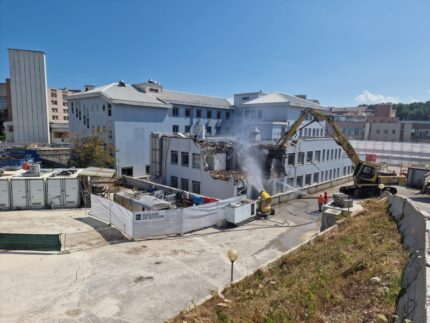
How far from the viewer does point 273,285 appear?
25.3ft

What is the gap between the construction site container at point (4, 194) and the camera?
2014 cm

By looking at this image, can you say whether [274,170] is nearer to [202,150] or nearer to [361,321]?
[202,150]

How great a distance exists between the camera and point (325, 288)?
21.4 ft

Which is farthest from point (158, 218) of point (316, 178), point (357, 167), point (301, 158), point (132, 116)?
point (316, 178)

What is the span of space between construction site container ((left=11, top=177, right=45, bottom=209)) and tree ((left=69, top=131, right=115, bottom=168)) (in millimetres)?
9610

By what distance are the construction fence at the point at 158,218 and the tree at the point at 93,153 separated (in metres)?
12.6

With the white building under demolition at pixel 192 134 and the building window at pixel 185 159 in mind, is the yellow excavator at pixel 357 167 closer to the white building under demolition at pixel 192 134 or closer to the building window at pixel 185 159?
the white building under demolition at pixel 192 134

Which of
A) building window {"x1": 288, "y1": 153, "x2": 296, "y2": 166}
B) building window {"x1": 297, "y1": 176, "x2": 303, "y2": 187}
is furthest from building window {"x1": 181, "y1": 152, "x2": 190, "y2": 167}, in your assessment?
building window {"x1": 297, "y1": 176, "x2": 303, "y2": 187}

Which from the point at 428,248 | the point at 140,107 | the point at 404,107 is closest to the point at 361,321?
the point at 428,248

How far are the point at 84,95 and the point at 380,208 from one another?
35151mm

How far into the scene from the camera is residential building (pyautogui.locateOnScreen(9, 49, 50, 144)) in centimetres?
5253

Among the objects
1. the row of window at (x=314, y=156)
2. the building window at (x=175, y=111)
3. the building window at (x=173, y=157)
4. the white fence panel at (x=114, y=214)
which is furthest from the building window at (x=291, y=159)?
the building window at (x=175, y=111)

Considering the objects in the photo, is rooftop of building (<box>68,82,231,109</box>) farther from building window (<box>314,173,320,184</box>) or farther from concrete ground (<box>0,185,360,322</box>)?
building window (<box>314,173,320,184</box>)

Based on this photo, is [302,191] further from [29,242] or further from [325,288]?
[29,242]
